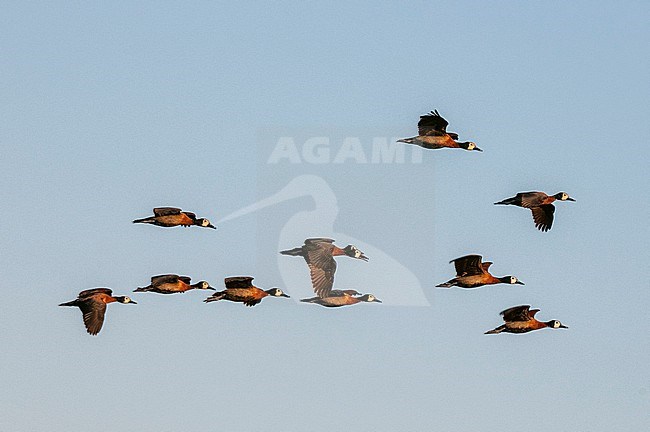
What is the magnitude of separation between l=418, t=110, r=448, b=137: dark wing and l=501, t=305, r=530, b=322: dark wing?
7.56 metres

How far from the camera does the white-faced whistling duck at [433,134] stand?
88.5 m

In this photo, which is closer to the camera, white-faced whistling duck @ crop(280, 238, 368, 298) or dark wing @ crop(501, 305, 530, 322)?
dark wing @ crop(501, 305, 530, 322)

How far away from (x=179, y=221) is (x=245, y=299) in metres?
3.99

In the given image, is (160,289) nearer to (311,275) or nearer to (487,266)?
(311,275)

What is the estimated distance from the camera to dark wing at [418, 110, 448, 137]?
88.4 m

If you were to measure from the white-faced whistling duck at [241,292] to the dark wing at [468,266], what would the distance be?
7840mm

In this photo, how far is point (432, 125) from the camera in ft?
291

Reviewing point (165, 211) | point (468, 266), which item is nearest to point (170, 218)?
point (165, 211)

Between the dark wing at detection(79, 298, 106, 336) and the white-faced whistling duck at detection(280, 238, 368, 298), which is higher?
the white-faced whistling duck at detection(280, 238, 368, 298)

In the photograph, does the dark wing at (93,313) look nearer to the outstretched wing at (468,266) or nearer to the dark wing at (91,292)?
the dark wing at (91,292)

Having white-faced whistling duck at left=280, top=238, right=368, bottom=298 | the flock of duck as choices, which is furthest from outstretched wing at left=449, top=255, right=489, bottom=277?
white-faced whistling duck at left=280, top=238, right=368, bottom=298

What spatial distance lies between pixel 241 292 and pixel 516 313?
34.7 feet

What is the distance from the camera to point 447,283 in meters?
89.9

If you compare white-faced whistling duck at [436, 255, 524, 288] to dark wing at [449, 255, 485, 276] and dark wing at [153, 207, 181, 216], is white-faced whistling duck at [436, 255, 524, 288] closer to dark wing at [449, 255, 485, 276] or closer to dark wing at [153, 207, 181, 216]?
dark wing at [449, 255, 485, 276]
